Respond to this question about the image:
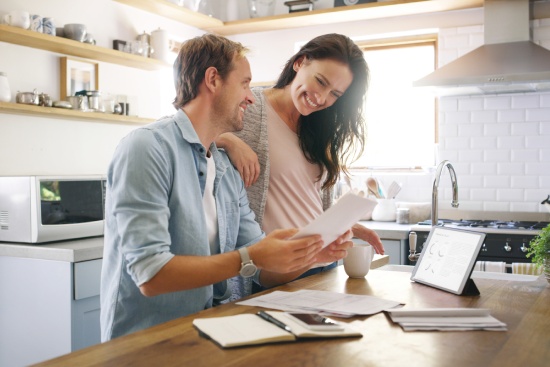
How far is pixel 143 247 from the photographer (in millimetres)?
1463

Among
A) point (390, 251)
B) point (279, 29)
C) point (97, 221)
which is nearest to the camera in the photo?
point (97, 221)

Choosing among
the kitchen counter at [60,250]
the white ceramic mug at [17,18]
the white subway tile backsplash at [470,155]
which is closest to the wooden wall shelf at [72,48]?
the white ceramic mug at [17,18]

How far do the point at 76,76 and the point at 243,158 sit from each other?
2360 millimetres

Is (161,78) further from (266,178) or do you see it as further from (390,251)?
(266,178)

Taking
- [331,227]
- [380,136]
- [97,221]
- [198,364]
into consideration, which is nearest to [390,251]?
[380,136]

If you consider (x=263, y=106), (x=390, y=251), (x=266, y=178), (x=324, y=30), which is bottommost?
(x=390, y=251)

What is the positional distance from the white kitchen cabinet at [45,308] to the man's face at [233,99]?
60.6 inches

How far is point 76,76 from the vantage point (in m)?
3.98

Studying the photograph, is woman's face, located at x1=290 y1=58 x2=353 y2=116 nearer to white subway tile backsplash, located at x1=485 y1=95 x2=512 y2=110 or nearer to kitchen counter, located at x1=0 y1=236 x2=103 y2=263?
kitchen counter, located at x1=0 y1=236 x2=103 y2=263

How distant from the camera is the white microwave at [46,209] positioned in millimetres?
3139

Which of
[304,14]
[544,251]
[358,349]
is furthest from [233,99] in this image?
[304,14]

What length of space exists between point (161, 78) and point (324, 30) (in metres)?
1.40

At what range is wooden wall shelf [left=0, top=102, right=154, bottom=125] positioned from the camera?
348 cm

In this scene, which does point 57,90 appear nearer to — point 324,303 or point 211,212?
point 211,212
